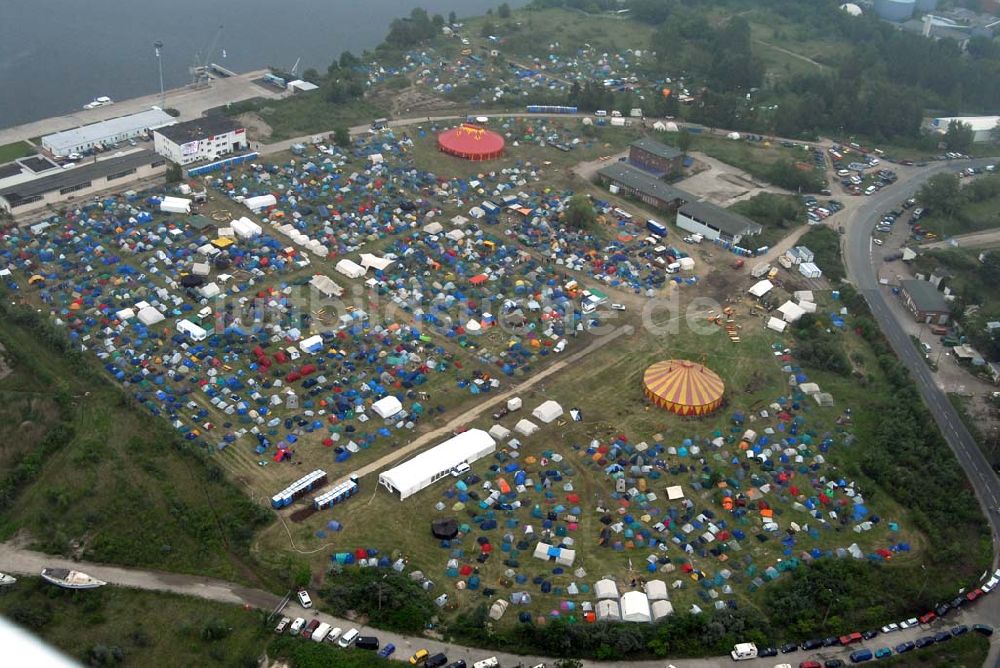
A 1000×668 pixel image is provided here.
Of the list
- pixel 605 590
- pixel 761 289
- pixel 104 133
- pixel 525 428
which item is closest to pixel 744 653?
pixel 605 590

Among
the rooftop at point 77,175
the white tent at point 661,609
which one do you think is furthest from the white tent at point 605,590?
the rooftop at point 77,175

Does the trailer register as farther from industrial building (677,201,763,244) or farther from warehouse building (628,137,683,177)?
warehouse building (628,137,683,177)

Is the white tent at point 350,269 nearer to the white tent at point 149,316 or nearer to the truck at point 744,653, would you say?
the white tent at point 149,316

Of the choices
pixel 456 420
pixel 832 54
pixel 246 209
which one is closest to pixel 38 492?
pixel 456 420

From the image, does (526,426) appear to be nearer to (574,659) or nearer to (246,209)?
(574,659)

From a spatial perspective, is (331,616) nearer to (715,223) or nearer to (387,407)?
(387,407)

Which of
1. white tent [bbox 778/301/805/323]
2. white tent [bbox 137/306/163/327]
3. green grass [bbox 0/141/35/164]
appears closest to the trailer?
white tent [bbox 137/306/163/327]

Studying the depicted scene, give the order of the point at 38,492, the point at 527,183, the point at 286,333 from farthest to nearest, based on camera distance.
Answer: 1. the point at 527,183
2. the point at 286,333
3. the point at 38,492
